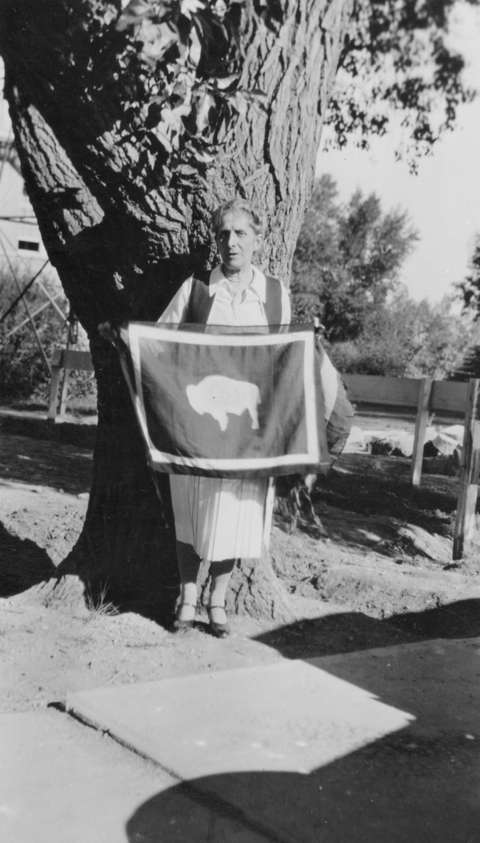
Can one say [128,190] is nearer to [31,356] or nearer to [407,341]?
[31,356]

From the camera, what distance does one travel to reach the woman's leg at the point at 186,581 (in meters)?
4.82

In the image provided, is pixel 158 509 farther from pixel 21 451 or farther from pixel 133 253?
pixel 21 451

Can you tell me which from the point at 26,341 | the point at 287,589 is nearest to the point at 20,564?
the point at 287,589

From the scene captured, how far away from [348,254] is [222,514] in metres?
53.9

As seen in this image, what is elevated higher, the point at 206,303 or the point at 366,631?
the point at 206,303

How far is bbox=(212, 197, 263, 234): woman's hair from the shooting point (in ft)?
15.3

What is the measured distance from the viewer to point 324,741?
11.4 ft

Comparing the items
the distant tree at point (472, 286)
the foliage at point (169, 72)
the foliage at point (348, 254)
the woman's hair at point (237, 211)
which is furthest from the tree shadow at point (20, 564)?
the foliage at point (348, 254)

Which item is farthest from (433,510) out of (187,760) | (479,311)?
(479,311)

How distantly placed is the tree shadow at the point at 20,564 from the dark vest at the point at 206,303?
1911mm

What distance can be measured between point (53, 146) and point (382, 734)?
338 cm

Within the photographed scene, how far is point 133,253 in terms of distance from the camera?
5.09 meters

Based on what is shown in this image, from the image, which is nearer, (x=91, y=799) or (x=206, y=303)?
(x=91, y=799)

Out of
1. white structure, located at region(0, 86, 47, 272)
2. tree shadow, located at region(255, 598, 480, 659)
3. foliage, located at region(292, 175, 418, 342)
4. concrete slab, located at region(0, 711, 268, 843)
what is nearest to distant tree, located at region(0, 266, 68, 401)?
white structure, located at region(0, 86, 47, 272)
